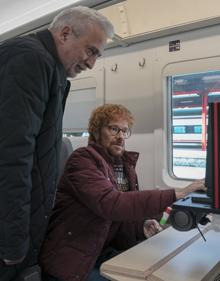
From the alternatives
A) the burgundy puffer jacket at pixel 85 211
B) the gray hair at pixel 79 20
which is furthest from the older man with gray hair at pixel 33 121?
the burgundy puffer jacket at pixel 85 211

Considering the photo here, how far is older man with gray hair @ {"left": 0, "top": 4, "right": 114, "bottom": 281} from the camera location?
3.97 feet

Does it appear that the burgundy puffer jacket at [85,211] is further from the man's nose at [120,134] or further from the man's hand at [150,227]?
the man's hand at [150,227]

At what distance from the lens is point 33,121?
4.10ft

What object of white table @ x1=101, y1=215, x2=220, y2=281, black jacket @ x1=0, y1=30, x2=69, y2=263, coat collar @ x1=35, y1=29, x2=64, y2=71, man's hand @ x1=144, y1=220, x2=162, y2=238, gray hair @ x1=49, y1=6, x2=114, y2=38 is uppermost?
gray hair @ x1=49, y1=6, x2=114, y2=38

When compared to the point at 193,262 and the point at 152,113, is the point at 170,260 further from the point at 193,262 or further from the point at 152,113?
the point at 152,113

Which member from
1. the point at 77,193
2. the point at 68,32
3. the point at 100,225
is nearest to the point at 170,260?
the point at 100,225

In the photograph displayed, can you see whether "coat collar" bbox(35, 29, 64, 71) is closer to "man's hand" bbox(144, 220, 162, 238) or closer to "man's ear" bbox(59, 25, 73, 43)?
"man's ear" bbox(59, 25, 73, 43)

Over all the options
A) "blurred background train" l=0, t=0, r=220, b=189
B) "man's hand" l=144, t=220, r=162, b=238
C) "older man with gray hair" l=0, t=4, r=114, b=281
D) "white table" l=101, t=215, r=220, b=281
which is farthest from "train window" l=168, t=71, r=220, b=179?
"older man with gray hair" l=0, t=4, r=114, b=281

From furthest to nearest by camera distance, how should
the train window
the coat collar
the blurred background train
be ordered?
the train window < the blurred background train < the coat collar

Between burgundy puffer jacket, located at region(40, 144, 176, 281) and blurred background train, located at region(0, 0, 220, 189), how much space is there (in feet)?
2.99

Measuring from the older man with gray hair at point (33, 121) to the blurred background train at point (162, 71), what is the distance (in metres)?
0.73

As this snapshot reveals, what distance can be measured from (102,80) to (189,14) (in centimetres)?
93

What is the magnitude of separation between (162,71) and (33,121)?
4.84 feet

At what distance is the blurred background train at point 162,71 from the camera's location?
89.0 inches
